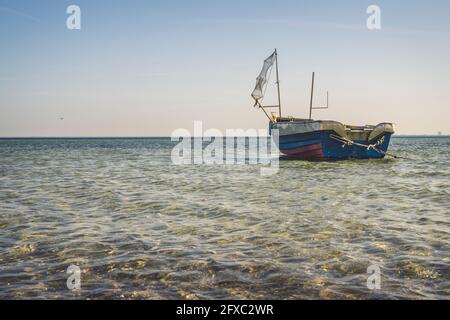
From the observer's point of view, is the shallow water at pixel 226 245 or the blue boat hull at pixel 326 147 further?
the blue boat hull at pixel 326 147

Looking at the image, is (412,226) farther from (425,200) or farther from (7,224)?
(7,224)

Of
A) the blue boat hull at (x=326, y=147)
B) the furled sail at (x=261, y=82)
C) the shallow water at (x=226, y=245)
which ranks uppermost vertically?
the furled sail at (x=261, y=82)

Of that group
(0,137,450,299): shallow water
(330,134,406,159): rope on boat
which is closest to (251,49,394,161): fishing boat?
(330,134,406,159): rope on boat

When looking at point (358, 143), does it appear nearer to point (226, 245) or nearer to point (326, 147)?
point (326, 147)

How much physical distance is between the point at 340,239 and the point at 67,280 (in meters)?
5.24

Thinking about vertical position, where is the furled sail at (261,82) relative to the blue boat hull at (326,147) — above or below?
above

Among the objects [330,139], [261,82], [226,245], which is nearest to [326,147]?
[330,139]

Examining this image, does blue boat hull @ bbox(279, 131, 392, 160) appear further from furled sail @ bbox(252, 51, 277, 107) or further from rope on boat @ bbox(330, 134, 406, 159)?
furled sail @ bbox(252, 51, 277, 107)

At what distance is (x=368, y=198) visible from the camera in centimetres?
1308

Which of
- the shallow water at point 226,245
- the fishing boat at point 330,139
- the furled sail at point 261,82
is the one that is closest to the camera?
the shallow water at point 226,245

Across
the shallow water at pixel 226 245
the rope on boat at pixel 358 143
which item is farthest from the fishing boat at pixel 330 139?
the shallow water at pixel 226 245

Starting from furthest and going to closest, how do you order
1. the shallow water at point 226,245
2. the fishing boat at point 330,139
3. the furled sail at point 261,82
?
the furled sail at point 261,82, the fishing boat at point 330,139, the shallow water at point 226,245

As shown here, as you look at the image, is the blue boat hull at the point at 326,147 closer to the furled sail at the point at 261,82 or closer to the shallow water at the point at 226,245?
the furled sail at the point at 261,82

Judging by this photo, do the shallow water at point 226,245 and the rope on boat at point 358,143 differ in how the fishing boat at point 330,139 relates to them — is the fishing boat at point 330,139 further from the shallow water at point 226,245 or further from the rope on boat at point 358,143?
the shallow water at point 226,245
